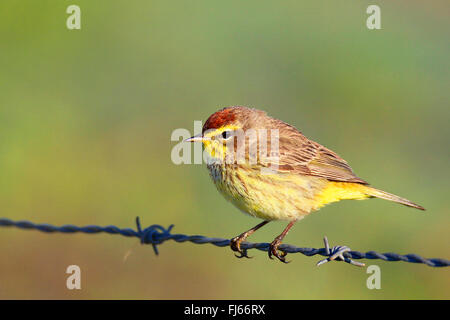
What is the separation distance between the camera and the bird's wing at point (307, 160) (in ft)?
20.9

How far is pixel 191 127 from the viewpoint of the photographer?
11062mm

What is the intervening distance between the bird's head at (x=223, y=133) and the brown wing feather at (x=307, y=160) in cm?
40

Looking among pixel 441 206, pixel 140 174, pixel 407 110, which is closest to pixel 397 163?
pixel 441 206

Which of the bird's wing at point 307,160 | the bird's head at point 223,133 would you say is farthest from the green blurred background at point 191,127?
the bird's head at point 223,133

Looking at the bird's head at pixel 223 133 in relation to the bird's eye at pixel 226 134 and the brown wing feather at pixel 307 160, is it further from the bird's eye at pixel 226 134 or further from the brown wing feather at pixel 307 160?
the brown wing feather at pixel 307 160

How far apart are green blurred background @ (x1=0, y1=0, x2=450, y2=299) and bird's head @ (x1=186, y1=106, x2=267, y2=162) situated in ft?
Answer: 8.29

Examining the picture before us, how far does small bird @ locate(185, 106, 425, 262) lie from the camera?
6039 mm

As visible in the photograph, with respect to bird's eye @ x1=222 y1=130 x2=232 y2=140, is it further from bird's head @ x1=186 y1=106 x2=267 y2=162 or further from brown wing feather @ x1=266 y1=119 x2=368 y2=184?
brown wing feather @ x1=266 y1=119 x2=368 y2=184

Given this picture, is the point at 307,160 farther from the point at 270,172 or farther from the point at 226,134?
the point at 226,134

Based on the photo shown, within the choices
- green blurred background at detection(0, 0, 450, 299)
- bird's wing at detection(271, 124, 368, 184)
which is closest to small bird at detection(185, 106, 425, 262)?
bird's wing at detection(271, 124, 368, 184)

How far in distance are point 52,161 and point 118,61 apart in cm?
311

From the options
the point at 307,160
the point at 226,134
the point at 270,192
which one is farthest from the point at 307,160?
the point at 226,134

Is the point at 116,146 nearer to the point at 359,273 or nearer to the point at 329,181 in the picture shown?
the point at 359,273

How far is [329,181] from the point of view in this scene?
21.1 ft
